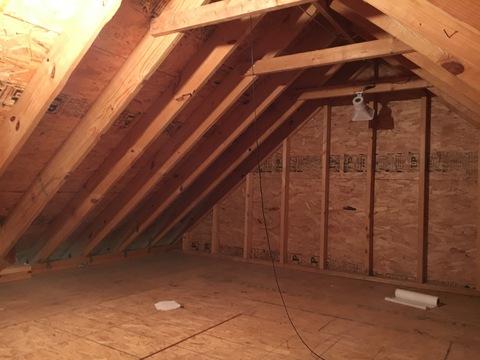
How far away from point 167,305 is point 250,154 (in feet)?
6.67

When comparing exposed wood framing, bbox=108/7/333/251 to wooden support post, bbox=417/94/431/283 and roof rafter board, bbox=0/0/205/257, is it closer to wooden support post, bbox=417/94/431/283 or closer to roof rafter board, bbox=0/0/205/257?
roof rafter board, bbox=0/0/205/257

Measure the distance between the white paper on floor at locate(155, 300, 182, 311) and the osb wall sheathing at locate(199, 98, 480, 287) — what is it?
191 centimetres

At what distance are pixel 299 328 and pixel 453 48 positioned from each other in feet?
6.26

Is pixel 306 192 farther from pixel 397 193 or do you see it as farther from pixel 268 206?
pixel 397 193

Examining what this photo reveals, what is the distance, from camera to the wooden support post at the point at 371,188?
4141 mm

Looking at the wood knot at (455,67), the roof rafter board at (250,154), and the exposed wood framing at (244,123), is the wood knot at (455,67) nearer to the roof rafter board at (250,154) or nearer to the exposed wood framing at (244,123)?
the exposed wood framing at (244,123)

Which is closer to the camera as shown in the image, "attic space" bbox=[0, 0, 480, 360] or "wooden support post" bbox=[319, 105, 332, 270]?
"attic space" bbox=[0, 0, 480, 360]

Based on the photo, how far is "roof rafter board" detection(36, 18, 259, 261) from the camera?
278 centimetres

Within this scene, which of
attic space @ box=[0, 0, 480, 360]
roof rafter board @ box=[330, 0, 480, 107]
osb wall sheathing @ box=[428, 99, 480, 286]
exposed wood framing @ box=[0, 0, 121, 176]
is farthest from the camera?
osb wall sheathing @ box=[428, 99, 480, 286]

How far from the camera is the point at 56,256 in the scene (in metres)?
4.23

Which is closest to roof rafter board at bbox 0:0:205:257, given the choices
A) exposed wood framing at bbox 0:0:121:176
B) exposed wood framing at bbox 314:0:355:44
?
exposed wood framing at bbox 0:0:121:176

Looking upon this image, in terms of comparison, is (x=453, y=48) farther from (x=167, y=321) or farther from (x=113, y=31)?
(x=167, y=321)

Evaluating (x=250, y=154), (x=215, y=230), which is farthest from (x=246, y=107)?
(x=215, y=230)

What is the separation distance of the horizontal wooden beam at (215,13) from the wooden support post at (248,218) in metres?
2.72
